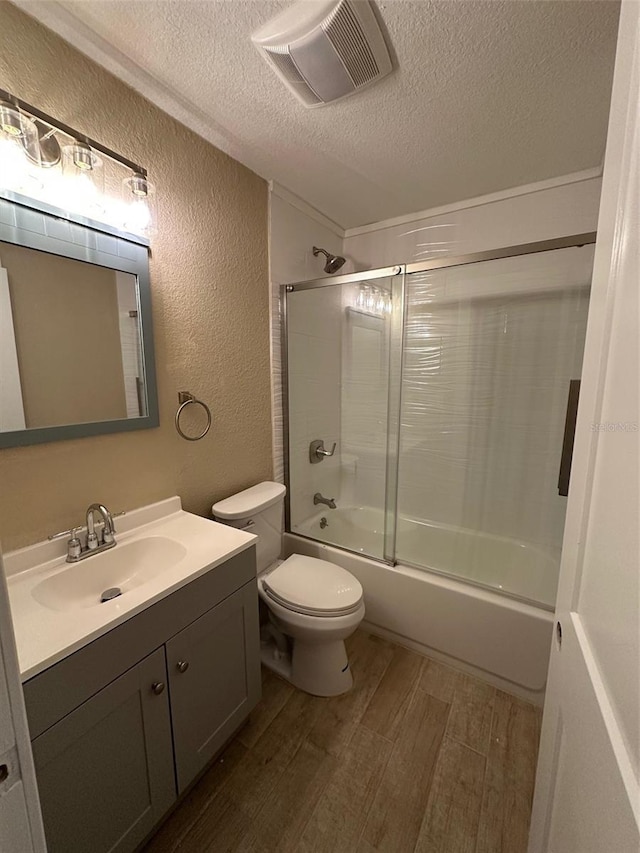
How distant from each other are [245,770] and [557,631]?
3.95 feet

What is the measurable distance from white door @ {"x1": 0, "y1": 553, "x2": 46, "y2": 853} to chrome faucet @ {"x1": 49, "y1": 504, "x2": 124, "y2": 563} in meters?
0.79

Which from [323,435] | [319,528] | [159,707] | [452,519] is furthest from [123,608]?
[452,519]

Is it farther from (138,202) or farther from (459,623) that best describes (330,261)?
(459,623)

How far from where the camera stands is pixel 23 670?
2.34 feet

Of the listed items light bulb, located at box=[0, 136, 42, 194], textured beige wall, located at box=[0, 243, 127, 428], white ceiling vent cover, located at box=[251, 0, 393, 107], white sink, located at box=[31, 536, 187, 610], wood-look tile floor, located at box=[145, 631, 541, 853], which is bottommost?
wood-look tile floor, located at box=[145, 631, 541, 853]

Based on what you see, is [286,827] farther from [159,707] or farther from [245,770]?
[159,707]

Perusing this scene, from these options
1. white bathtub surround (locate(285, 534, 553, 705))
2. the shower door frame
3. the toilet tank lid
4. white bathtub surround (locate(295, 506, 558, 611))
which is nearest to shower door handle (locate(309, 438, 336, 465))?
the shower door frame

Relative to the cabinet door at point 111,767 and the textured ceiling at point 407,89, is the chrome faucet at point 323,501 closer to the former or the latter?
the cabinet door at point 111,767

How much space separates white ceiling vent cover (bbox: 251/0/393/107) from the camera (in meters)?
0.97

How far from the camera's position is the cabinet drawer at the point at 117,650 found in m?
0.75

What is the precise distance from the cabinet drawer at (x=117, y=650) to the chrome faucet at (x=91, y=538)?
0.05 metres

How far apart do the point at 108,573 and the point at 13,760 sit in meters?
0.84

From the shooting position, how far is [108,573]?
118cm

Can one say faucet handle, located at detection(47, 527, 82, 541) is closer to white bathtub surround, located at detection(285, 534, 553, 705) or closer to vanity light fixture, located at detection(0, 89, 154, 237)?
vanity light fixture, located at detection(0, 89, 154, 237)
